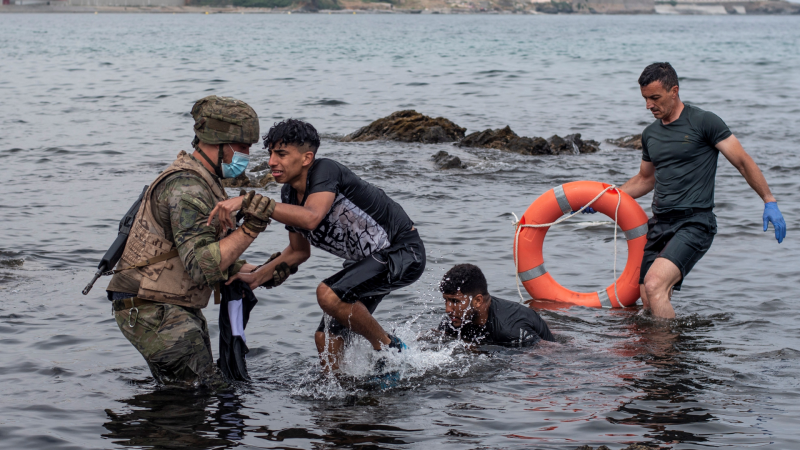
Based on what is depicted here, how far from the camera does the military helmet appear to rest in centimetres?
489

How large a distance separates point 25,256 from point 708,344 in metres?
7.48

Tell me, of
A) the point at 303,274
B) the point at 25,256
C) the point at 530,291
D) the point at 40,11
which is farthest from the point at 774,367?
the point at 40,11

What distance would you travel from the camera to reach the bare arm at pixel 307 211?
4863 mm

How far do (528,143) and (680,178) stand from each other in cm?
1057

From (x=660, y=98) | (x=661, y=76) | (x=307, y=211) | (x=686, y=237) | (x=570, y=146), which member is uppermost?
(x=661, y=76)

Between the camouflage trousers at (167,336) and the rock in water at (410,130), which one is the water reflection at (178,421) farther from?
the rock in water at (410,130)

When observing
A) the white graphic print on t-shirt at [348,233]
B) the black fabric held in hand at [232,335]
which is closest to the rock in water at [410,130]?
the white graphic print on t-shirt at [348,233]

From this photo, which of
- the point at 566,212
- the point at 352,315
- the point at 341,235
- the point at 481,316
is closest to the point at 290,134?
the point at 341,235

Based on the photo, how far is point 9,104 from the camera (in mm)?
25516

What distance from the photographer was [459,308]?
6.41 metres

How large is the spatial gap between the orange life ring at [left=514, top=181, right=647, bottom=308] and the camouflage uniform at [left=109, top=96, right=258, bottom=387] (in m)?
4.03

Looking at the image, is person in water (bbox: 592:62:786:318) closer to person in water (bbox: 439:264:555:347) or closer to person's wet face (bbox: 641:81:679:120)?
person's wet face (bbox: 641:81:679:120)

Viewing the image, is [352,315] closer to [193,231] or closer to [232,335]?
[232,335]

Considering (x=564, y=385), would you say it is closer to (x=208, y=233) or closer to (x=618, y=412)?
(x=618, y=412)
